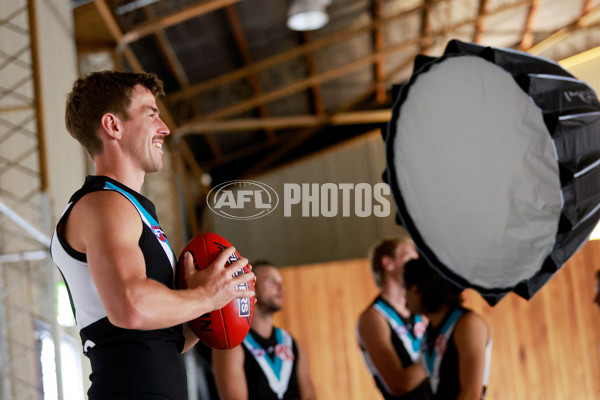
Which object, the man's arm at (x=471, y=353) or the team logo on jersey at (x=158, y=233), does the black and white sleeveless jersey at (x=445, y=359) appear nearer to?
the man's arm at (x=471, y=353)

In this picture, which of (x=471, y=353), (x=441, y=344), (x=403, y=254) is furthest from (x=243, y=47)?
(x=471, y=353)

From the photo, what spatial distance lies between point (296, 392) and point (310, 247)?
267 inches

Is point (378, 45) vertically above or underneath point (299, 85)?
above

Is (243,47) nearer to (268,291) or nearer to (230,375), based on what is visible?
(268,291)

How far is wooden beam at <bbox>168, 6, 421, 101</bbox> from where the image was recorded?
988cm

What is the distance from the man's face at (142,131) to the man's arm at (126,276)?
0.67ft

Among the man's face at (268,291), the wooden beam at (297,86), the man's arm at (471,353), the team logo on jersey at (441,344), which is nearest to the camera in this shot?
the man's arm at (471,353)

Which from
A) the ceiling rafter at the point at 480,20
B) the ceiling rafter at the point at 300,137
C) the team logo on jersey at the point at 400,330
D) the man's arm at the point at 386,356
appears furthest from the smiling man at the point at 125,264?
the ceiling rafter at the point at 300,137

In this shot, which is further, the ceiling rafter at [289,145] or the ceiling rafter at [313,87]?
the ceiling rafter at [289,145]

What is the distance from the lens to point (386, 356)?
380cm

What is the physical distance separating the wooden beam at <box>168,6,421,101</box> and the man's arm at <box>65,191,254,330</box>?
27.3ft

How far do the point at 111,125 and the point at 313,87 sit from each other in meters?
9.79

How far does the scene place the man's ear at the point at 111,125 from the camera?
185 centimetres

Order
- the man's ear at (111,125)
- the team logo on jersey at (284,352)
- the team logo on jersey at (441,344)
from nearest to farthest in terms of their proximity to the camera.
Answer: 1. the man's ear at (111,125)
2. the team logo on jersey at (441,344)
3. the team logo on jersey at (284,352)
